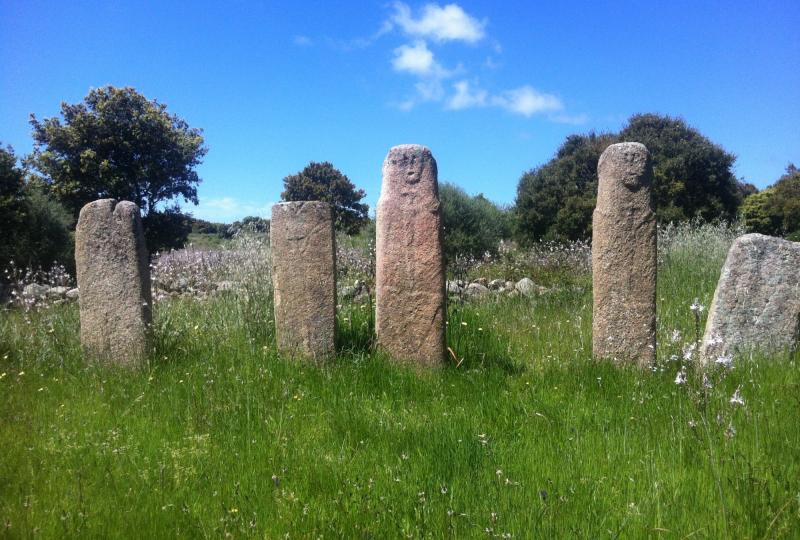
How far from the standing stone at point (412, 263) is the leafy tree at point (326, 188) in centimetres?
2867

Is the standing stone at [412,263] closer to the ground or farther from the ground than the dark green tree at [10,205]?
closer to the ground

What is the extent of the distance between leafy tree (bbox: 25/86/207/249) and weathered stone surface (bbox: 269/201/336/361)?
1814 centimetres

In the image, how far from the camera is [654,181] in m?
23.6

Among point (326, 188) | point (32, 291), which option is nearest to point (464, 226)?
point (32, 291)

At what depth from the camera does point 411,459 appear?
326 centimetres

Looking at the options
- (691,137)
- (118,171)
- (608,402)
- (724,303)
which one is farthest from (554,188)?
(608,402)

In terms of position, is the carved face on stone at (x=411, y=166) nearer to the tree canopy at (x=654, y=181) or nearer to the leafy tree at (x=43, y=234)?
the leafy tree at (x=43, y=234)

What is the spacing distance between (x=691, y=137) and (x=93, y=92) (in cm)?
2479

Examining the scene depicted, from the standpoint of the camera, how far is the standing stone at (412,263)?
496cm

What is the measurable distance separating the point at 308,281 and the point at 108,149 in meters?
19.2

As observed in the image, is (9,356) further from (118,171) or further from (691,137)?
(691,137)

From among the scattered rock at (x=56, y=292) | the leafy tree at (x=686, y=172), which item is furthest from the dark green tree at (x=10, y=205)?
the leafy tree at (x=686, y=172)

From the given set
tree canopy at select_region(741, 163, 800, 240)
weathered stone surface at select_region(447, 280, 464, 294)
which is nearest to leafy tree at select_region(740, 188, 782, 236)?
tree canopy at select_region(741, 163, 800, 240)

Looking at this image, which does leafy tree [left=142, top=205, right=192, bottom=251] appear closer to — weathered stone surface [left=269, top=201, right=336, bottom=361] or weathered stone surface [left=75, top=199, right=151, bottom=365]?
weathered stone surface [left=75, top=199, right=151, bottom=365]
